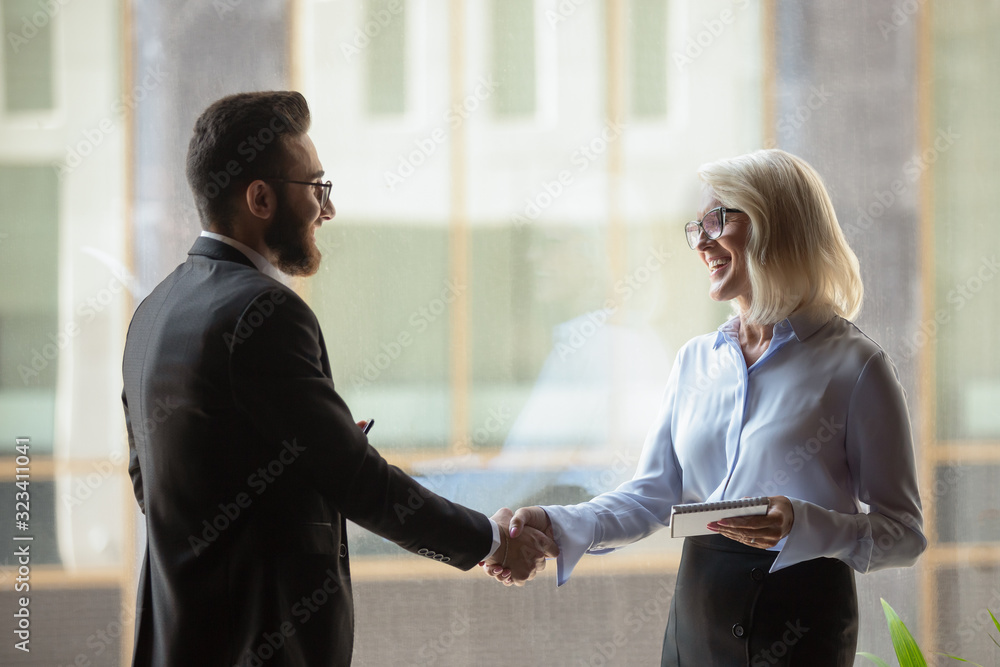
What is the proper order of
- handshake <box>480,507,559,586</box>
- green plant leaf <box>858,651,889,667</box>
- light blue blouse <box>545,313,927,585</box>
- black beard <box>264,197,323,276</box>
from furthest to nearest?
green plant leaf <box>858,651,889,667</box> < handshake <box>480,507,559,586</box> < black beard <box>264,197,323,276</box> < light blue blouse <box>545,313,927,585</box>

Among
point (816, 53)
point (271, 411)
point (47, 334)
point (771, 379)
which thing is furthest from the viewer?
point (816, 53)

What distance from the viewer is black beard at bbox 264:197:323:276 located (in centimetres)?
187

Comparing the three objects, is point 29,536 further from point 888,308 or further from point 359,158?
point 888,308

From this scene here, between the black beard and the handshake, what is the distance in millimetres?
885

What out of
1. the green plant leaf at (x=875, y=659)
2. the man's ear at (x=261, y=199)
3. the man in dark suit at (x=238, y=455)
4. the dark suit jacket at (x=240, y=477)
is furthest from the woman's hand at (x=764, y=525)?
the green plant leaf at (x=875, y=659)

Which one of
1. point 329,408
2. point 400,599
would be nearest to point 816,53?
point 329,408

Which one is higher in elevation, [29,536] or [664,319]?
[664,319]

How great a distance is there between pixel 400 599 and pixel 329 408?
1.26 metres

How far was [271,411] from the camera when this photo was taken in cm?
167

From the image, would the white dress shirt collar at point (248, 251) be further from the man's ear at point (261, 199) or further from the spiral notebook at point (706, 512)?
the spiral notebook at point (706, 512)

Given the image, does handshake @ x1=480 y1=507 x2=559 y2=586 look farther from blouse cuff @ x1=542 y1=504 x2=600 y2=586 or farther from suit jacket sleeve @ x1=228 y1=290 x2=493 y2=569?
suit jacket sleeve @ x1=228 y1=290 x2=493 y2=569

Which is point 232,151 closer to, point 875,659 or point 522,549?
point 522,549

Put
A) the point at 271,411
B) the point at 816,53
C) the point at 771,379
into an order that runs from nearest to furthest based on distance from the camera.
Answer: the point at 271,411, the point at 771,379, the point at 816,53

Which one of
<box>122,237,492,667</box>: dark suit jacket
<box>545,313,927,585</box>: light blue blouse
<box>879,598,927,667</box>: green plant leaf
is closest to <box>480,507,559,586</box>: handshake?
<box>545,313,927,585</box>: light blue blouse
